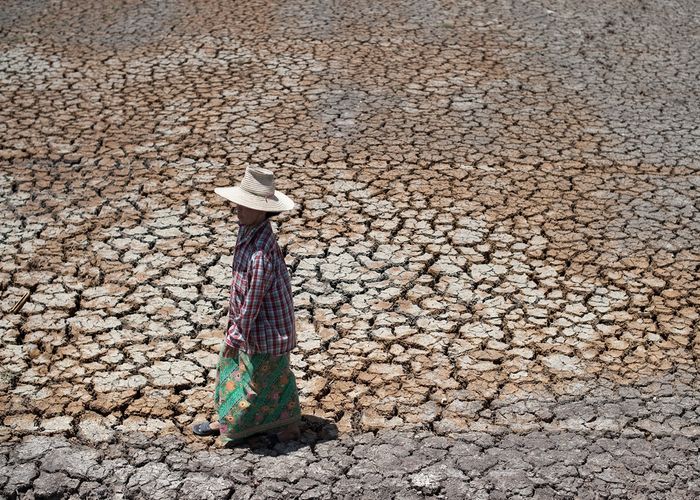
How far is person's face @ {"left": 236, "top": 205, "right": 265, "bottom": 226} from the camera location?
4.29 metres

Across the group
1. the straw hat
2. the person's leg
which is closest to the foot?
the person's leg

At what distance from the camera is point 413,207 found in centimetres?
691

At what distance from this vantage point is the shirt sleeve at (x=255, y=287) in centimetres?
423

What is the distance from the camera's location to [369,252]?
6.32 meters

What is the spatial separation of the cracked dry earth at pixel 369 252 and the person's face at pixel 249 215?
109 cm

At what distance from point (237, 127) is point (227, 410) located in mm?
4141

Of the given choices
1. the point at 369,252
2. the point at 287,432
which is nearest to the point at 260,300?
the point at 287,432

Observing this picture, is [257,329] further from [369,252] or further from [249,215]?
[369,252]

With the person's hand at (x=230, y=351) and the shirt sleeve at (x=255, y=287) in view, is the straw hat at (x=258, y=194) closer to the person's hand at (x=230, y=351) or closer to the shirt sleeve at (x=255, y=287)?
the shirt sleeve at (x=255, y=287)

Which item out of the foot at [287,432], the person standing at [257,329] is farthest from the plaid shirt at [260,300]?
the foot at [287,432]

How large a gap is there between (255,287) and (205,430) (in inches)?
34.3

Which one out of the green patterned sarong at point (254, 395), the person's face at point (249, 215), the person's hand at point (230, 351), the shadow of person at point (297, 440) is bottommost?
the shadow of person at point (297, 440)

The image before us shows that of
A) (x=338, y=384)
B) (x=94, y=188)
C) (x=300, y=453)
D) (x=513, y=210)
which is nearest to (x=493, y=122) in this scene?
(x=513, y=210)

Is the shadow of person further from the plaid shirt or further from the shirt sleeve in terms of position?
the shirt sleeve
